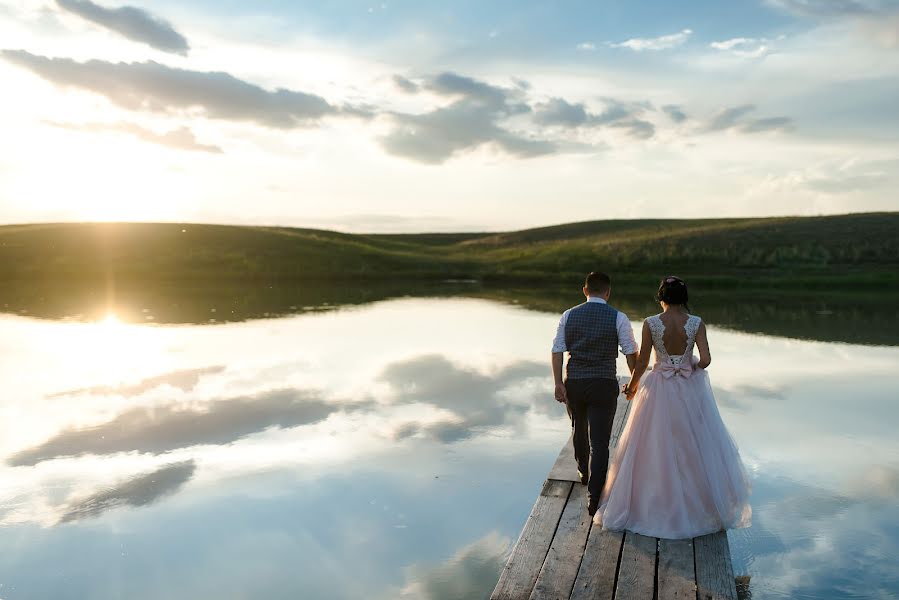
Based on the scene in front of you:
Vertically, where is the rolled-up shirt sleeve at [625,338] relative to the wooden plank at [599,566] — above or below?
above

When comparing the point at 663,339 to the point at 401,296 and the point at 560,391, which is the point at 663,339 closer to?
the point at 560,391

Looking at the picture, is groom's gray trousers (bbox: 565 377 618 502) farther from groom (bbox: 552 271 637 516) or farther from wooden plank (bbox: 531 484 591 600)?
wooden plank (bbox: 531 484 591 600)

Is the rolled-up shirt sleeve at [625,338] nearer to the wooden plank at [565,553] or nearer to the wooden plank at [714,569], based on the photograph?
the wooden plank at [565,553]

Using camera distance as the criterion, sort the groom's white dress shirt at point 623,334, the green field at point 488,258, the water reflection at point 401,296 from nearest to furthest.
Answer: the groom's white dress shirt at point 623,334, the water reflection at point 401,296, the green field at point 488,258

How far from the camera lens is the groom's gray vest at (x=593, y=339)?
7.22 meters

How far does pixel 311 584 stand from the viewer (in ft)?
21.9

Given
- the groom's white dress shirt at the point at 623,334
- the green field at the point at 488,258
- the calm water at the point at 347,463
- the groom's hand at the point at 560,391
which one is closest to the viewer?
the calm water at the point at 347,463

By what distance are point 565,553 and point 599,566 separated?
350 millimetres

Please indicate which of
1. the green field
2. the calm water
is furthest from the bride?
the green field

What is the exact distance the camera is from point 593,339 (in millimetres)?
7234

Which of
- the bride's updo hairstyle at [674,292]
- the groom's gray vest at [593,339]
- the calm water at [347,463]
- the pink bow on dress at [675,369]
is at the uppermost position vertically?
the bride's updo hairstyle at [674,292]

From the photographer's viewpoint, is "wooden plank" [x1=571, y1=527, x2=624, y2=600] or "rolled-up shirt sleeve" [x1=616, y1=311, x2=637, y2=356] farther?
"rolled-up shirt sleeve" [x1=616, y1=311, x2=637, y2=356]

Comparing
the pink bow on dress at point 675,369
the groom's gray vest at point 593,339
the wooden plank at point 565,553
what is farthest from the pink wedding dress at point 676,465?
the groom's gray vest at point 593,339

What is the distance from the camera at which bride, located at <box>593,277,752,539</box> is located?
700cm
